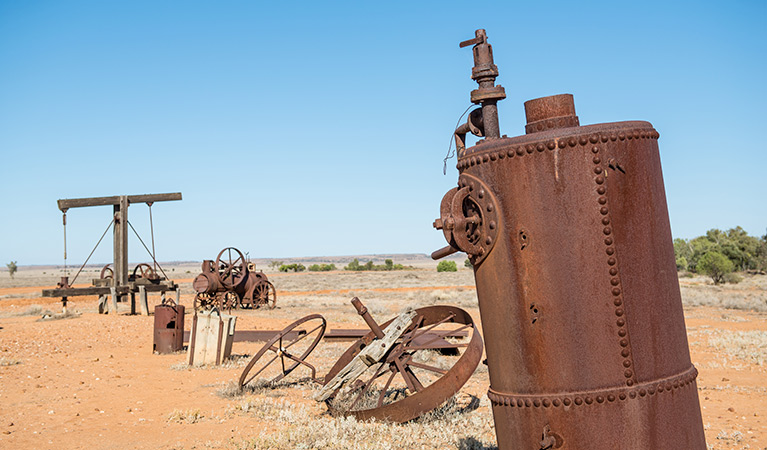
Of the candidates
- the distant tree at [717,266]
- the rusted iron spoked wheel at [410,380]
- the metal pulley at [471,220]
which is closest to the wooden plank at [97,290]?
the rusted iron spoked wheel at [410,380]

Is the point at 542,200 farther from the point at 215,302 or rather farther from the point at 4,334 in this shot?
the point at 215,302

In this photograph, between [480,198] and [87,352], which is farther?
[87,352]

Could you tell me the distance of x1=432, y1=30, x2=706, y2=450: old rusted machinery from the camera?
3.65m

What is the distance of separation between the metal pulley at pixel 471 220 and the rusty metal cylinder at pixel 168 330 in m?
10.0

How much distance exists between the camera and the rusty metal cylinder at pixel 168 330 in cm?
1271

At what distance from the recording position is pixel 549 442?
147 inches

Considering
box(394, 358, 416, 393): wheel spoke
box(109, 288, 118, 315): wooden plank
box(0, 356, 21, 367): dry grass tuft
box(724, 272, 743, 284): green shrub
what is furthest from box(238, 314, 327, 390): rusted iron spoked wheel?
box(724, 272, 743, 284): green shrub

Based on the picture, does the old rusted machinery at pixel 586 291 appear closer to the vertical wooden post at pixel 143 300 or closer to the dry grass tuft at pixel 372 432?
the dry grass tuft at pixel 372 432

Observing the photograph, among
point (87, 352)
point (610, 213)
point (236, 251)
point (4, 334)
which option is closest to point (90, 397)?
point (87, 352)

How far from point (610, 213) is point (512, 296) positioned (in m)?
0.76

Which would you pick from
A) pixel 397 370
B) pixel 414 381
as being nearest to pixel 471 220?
pixel 414 381

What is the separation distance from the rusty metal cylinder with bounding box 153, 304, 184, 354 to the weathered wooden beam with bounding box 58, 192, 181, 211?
8.19 metres

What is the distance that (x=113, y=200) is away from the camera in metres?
20.2

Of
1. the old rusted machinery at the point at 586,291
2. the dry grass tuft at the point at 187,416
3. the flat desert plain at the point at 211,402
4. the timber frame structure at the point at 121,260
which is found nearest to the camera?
the old rusted machinery at the point at 586,291
